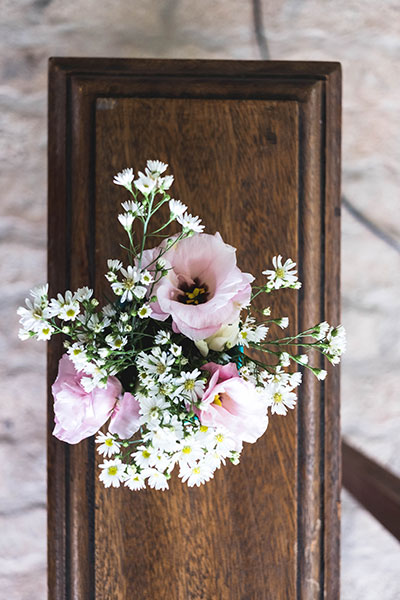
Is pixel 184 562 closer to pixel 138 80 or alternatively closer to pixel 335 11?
pixel 138 80

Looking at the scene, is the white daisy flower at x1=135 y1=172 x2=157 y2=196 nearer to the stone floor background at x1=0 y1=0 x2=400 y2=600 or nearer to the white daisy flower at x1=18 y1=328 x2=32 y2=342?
the white daisy flower at x1=18 y1=328 x2=32 y2=342

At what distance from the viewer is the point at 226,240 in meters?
0.57

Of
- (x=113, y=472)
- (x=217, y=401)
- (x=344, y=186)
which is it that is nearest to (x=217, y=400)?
(x=217, y=401)

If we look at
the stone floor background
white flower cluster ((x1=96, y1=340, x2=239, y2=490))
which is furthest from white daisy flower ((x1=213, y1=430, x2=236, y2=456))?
the stone floor background

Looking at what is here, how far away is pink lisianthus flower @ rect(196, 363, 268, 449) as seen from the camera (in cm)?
38

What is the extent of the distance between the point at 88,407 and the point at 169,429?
0.26 feet

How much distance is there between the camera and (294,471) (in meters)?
0.58

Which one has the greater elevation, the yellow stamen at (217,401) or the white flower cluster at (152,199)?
the white flower cluster at (152,199)

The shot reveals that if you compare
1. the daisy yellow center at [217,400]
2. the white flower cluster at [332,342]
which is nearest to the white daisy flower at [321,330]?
the white flower cluster at [332,342]

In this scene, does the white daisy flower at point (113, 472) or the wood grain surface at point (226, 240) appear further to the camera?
the wood grain surface at point (226, 240)

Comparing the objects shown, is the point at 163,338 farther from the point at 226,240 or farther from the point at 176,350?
the point at 226,240

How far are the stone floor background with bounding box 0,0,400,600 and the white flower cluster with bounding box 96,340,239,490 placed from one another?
49 cm

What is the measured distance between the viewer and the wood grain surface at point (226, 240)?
1.85 ft

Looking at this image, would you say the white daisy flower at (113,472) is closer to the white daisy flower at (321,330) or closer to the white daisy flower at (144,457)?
the white daisy flower at (144,457)
